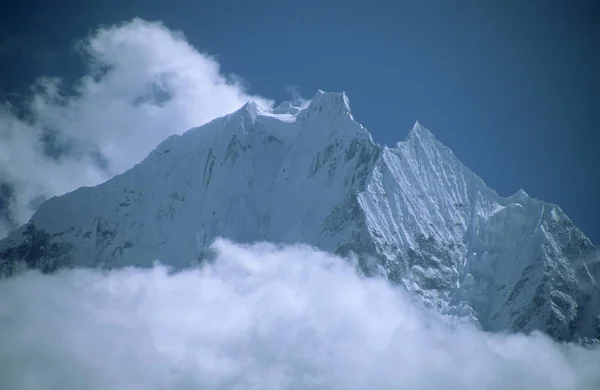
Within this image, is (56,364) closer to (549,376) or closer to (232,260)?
(232,260)

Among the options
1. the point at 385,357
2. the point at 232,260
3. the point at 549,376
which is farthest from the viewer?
the point at 232,260

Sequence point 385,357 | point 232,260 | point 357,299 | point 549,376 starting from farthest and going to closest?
point 232,260 < point 357,299 < point 385,357 < point 549,376

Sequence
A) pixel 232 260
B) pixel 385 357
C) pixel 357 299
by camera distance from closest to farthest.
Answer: pixel 385 357, pixel 357 299, pixel 232 260

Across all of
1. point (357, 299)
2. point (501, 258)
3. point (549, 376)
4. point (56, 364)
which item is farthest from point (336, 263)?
point (56, 364)

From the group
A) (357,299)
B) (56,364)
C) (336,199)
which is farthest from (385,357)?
(56,364)

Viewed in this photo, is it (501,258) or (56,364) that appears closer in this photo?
(56,364)

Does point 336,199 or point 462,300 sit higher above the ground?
point 336,199

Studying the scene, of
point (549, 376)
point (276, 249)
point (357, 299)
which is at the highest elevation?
point (276, 249)

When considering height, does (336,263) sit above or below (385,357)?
above

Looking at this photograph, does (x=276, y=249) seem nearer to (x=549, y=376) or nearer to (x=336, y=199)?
(x=336, y=199)
